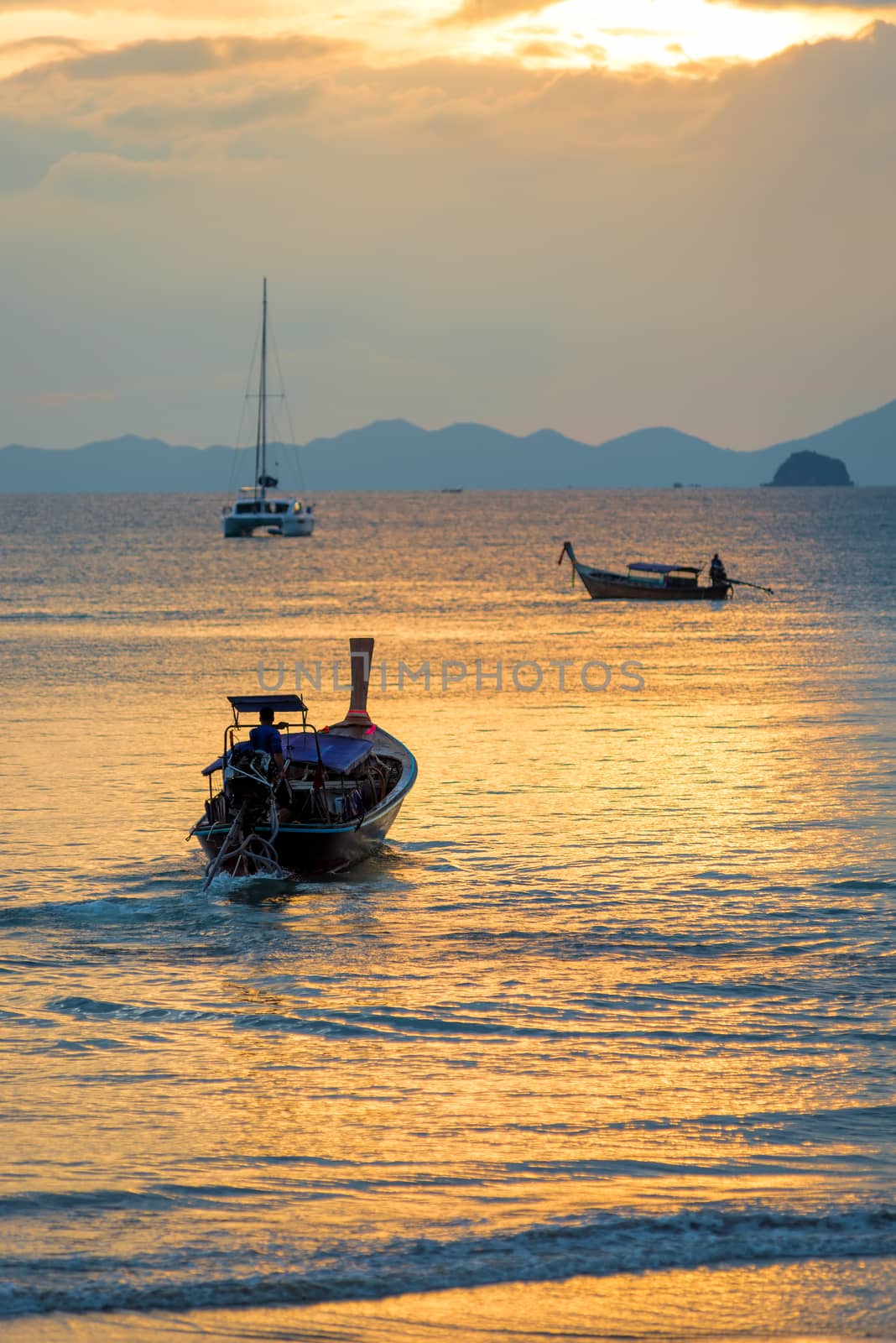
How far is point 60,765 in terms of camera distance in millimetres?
30500

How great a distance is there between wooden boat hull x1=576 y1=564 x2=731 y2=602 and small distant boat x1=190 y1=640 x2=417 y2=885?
52.8 metres

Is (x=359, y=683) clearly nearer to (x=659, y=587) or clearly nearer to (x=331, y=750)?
(x=331, y=750)

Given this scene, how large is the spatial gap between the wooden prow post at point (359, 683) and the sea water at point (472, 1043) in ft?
6.43

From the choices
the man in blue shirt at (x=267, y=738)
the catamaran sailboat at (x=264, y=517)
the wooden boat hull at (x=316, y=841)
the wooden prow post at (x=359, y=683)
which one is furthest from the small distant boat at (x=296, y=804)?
the catamaran sailboat at (x=264, y=517)

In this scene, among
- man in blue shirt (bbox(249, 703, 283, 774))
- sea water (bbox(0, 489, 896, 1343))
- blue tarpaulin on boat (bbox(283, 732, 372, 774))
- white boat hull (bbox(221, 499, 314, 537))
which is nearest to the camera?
sea water (bbox(0, 489, 896, 1343))

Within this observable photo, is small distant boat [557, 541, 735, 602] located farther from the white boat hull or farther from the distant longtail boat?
the white boat hull

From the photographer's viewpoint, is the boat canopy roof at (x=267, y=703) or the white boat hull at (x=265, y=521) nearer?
the boat canopy roof at (x=267, y=703)

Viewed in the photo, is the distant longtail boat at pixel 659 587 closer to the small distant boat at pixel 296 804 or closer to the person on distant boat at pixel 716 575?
the person on distant boat at pixel 716 575

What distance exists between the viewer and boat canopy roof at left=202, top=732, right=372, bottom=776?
889 inches

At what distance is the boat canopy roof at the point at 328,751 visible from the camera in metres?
22.6

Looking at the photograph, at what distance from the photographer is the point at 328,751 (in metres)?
23.3

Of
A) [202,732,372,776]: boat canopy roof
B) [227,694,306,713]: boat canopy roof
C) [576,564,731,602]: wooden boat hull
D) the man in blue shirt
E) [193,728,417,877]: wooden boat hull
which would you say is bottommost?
[193,728,417,877]: wooden boat hull

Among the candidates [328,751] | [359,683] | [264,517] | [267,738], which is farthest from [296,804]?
[264,517]

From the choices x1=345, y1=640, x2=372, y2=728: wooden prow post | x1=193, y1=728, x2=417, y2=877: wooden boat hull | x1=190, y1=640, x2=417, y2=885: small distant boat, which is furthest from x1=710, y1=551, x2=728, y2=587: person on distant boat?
x1=193, y1=728, x2=417, y2=877: wooden boat hull
